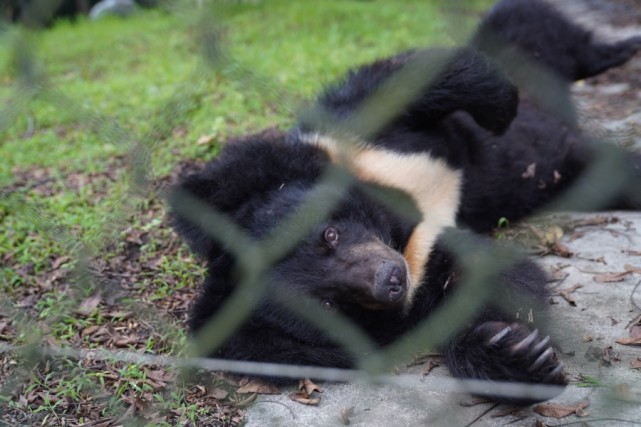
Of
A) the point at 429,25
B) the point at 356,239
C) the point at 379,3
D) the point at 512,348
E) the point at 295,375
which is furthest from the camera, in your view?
the point at 379,3

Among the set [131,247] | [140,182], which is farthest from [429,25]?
[140,182]

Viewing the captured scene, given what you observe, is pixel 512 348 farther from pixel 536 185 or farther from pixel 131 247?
pixel 131 247

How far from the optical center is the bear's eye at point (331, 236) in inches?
103

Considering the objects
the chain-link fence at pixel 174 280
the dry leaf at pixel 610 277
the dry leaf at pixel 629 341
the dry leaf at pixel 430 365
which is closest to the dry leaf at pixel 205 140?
the chain-link fence at pixel 174 280

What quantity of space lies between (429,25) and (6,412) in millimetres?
4579

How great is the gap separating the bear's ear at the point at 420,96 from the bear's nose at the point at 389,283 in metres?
0.80

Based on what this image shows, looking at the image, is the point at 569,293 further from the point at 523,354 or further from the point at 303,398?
the point at 303,398

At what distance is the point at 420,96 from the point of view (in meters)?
3.03

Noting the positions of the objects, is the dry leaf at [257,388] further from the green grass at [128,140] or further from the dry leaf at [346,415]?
the dry leaf at [346,415]

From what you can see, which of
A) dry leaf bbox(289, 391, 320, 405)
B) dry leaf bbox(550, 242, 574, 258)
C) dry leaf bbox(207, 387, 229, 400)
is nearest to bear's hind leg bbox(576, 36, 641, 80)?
dry leaf bbox(550, 242, 574, 258)

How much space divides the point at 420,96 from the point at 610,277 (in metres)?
0.97

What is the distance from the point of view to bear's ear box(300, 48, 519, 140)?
9.95 ft

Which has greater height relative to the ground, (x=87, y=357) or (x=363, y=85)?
(x=363, y=85)

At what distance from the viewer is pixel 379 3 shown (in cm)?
687
